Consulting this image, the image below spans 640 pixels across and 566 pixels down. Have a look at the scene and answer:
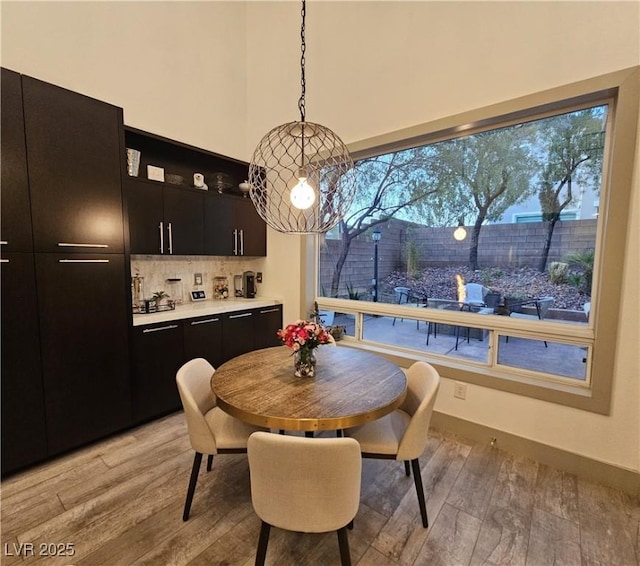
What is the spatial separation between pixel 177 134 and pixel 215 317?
74.3 inches

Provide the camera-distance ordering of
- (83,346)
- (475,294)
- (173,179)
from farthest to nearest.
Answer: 1. (173,179)
2. (475,294)
3. (83,346)

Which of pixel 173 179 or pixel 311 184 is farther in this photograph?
pixel 173 179

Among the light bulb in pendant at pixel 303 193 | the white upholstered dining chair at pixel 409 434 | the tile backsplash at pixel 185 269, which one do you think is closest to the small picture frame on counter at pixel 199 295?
the tile backsplash at pixel 185 269

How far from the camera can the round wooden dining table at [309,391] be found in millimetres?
1286

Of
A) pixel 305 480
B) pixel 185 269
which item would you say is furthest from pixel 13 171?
pixel 305 480

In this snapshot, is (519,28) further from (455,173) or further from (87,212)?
(87,212)

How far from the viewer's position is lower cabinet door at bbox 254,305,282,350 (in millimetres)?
3457

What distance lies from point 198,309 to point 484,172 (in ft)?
9.15

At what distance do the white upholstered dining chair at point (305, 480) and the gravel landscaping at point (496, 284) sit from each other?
1.96m

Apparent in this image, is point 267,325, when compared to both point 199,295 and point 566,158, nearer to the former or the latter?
point 199,295

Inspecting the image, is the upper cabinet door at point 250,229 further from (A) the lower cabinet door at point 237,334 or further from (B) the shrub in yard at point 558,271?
(B) the shrub in yard at point 558,271

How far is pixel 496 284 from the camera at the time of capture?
246 centimetres

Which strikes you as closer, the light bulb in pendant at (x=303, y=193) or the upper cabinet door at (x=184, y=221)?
the light bulb in pendant at (x=303, y=193)

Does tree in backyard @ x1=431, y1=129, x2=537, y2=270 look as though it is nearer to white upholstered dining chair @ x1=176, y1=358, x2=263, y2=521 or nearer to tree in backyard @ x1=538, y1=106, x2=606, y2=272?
tree in backyard @ x1=538, y1=106, x2=606, y2=272
